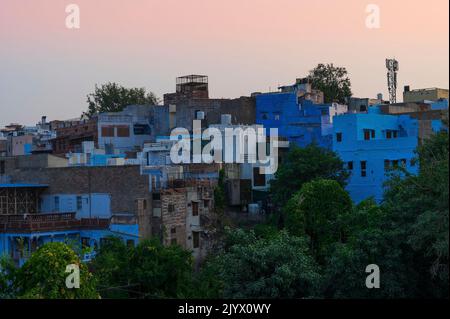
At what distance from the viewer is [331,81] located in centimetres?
5134

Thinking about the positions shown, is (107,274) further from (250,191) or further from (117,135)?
(117,135)

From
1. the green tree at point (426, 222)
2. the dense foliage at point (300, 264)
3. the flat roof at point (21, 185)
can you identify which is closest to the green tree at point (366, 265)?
the dense foliage at point (300, 264)

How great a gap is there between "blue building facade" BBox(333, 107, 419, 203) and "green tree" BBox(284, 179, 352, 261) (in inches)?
170

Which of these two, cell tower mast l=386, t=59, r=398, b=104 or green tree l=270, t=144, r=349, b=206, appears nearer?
green tree l=270, t=144, r=349, b=206

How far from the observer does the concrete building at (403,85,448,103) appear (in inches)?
1825

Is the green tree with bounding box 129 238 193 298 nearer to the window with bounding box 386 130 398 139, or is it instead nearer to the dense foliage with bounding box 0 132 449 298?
the dense foliage with bounding box 0 132 449 298

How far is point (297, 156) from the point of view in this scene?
35.6 meters

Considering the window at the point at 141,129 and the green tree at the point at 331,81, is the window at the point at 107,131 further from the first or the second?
the green tree at the point at 331,81

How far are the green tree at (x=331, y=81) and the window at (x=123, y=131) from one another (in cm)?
1413

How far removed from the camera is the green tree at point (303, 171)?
34938mm

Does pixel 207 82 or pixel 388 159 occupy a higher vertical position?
pixel 207 82

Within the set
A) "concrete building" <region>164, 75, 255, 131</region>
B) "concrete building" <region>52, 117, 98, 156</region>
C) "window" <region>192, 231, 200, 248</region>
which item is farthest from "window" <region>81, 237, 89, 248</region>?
"concrete building" <region>164, 75, 255, 131</region>
